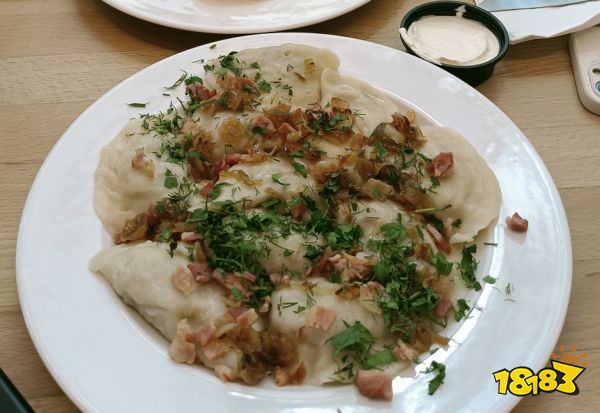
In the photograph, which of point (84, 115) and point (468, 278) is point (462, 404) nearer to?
point (468, 278)

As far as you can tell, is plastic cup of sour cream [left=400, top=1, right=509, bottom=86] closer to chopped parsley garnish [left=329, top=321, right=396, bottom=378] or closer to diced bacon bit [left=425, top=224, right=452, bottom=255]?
diced bacon bit [left=425, top=224, right=452, bottom=255]

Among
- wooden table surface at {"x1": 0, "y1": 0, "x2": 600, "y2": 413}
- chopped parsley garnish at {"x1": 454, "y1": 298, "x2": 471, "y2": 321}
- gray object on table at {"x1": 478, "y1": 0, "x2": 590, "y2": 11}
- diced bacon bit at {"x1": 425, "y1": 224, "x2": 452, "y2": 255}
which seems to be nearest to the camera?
chopped parsley garnish at {"x1": 454, "y1": 298, "x2": 471, "y2": 321}

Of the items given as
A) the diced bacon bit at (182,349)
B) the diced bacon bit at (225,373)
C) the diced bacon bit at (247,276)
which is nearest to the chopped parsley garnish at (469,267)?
the diced bacon bit at (247,276)

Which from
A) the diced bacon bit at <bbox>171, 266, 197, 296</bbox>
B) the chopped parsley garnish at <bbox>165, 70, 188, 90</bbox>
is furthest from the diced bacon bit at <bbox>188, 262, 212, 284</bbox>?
the chopped parsley garnish at <bbox>165, 70, 188, 90</bbox>

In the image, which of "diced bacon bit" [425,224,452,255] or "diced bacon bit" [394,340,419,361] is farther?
"diced bacon bit" [425,224,452,255]

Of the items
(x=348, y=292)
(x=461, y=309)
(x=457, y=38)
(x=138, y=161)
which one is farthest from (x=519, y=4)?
(x=138, y=161)

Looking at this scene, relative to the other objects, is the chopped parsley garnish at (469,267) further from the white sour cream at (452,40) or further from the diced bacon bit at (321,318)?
the white sour cream at (452,40)

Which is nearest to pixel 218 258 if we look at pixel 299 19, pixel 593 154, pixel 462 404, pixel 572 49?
pixel 462 404
